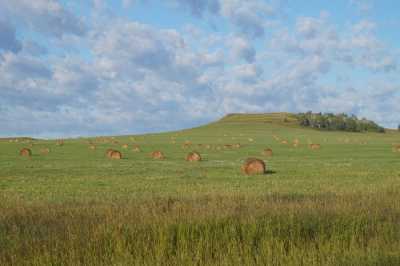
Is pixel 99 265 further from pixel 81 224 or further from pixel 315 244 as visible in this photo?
pixel 315 244

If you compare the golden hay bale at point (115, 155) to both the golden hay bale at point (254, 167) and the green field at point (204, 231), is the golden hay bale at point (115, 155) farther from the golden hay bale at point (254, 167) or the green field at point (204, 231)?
the green field at point (204, 231)

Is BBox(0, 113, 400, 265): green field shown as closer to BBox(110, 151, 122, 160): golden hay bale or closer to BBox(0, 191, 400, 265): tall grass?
BBox(0, 191, 400, 265): tall grass

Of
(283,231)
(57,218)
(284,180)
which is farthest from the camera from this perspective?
(284,180)

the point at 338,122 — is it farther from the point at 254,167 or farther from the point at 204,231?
the point at 204,231

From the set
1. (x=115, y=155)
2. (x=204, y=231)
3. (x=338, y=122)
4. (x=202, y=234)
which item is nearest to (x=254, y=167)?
(x=204, y=231)

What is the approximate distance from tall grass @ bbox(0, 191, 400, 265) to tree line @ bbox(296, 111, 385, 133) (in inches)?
4468

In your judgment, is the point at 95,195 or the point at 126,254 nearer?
the point at 126,254

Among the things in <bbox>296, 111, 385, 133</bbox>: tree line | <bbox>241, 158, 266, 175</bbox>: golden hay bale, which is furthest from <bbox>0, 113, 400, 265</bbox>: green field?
<bbox>296, 111, 385, 133</bbox>: tree line

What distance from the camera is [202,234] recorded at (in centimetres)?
841

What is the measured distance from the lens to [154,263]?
23.4ft

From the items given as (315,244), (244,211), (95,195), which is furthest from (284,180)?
(315,244)

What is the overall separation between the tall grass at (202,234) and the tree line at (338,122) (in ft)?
372

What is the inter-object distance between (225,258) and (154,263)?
1.08m

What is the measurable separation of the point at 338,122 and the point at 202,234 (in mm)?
117219
